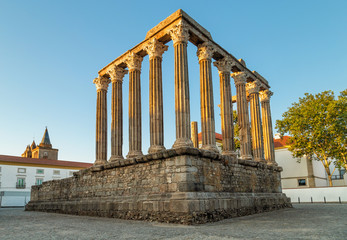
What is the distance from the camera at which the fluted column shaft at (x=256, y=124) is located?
60.6 ft

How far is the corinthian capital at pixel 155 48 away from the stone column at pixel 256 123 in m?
7.50

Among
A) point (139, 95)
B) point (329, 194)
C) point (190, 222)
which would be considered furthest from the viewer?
point (329, 194)

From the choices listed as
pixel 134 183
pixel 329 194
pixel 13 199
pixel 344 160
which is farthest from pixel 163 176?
pixel 13 199

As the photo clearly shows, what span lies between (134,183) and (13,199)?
117 feet

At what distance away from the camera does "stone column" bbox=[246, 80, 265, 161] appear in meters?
18.5

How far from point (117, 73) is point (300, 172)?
1162 inches

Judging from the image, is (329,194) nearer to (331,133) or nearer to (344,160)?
(344,160)

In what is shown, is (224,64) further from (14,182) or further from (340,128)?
(14,182)

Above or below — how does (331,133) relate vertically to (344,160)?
above

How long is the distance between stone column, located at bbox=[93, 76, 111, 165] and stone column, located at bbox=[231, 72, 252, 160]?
27.5ft

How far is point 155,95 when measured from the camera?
1430 cm

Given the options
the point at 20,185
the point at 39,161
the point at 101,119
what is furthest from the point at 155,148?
the point at 39,161

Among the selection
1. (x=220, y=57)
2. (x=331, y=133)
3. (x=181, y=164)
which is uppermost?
(x=220, y=57)

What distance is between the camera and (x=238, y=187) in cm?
1412
